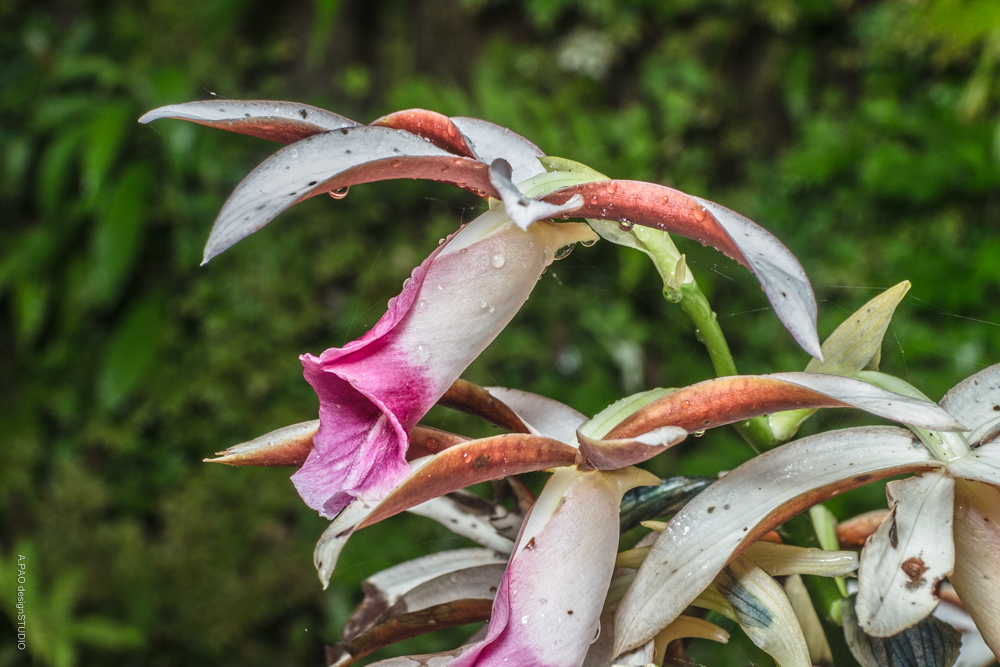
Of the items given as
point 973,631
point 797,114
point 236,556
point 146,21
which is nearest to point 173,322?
point 236,556

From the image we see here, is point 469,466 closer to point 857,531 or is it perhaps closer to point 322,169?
point 322,169

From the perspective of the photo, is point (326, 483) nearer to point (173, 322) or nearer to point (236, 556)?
point (236, 556)

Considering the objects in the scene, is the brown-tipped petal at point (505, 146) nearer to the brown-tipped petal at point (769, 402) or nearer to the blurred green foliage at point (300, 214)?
the brown-tipped petal at point (769, 402)

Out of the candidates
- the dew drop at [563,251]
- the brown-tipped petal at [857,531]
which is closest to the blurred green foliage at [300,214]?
the brown-tipped petal at [857,531]

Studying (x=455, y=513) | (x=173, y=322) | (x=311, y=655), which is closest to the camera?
(x=455, y=513)

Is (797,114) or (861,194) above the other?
(797,114)

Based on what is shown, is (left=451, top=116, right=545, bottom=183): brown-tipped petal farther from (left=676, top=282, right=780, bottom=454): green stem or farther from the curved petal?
the curved petal

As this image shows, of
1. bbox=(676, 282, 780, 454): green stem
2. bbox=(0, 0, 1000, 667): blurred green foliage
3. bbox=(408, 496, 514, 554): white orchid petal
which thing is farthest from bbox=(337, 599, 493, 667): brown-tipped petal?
bbox=(0, 0, 1000, 667): blurred green foliage
